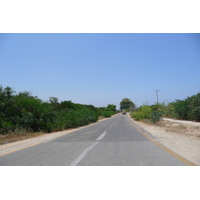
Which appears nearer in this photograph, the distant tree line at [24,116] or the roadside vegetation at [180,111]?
the distant tree line at [24,116]

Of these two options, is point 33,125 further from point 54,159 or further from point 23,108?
point 54,159

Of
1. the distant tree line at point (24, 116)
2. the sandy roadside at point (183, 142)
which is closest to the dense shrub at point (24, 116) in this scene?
the distant tree line at point (24, 116)

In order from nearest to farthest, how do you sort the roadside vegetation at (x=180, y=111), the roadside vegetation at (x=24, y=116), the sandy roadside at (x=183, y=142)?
the sandy roadside at (x=183, y=142), the roadside vegetation at (x=24, y=116), the roadside vegetation at (x=180, y=111)

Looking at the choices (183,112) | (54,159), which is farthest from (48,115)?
(183,112)

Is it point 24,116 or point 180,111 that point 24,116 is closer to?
point 24,116

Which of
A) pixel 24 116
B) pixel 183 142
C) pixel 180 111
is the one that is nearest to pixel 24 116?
pixel 24 116

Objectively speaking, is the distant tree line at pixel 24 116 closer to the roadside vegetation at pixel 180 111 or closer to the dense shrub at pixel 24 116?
the dense shrub at pixel 24 116

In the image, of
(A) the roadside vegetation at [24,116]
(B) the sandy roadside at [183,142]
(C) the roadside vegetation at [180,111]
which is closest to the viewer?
(B) the sandy roadside at [183,142]

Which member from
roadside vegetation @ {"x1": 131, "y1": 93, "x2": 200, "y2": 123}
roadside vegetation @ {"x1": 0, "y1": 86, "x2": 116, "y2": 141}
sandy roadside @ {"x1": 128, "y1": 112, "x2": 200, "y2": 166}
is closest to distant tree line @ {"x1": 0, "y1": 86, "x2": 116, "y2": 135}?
roadside vegetation @ {"x1": 0, "y1": 86, "x2": 116, "y2": 141}

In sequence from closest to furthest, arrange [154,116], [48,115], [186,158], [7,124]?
[186,158], [7,124], [48,115], [154,116]

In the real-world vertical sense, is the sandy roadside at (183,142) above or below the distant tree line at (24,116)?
below

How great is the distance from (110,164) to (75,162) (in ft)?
3.61
